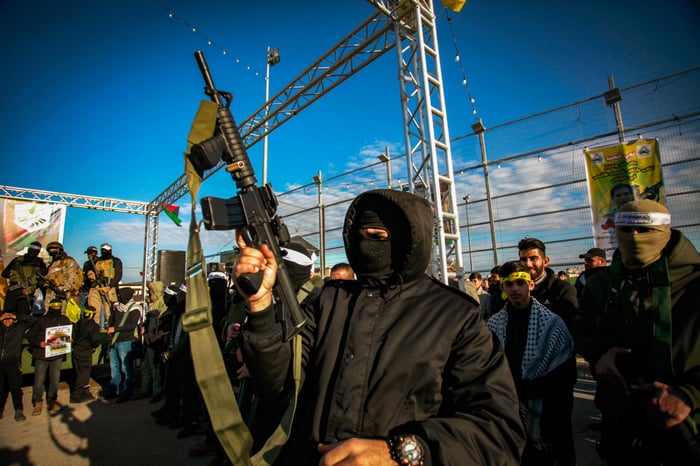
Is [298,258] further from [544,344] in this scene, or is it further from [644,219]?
[644,219]

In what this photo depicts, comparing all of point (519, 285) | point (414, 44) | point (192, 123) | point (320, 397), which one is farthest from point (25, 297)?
point (414, 44)

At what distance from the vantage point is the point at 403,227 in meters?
1.38

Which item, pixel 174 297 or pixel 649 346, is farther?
pixel 174 297

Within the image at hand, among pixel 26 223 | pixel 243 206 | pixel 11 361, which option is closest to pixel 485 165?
pixel 243 206

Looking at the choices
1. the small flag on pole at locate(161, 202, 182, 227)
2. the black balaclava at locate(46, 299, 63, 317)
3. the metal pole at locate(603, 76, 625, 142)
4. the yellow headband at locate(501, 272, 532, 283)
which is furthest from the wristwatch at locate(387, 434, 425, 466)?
the small flag on pole at locate(161, 202, 182, 227)

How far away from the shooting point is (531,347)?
2418 mm

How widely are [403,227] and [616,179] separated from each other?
6.64m

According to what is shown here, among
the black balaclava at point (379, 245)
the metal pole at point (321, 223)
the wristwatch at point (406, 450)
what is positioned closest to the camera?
the wristwatch at point (406, 450)

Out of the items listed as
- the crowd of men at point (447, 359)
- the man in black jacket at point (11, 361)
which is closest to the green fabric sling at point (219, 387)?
the crowd of men at point (447, 359)

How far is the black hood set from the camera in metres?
1.29

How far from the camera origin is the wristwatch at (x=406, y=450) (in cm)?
91

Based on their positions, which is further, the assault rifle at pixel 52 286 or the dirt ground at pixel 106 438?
the assault rifle at pixel 52 286

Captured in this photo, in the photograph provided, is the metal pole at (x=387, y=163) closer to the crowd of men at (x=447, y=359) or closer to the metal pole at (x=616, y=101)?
the metal pole at (x=616, y=101)

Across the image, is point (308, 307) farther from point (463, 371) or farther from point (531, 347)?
point (531, 347)
